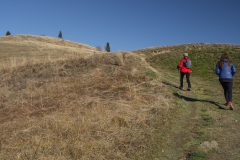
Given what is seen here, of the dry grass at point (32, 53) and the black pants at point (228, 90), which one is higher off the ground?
the dry grass at point (32, 53)

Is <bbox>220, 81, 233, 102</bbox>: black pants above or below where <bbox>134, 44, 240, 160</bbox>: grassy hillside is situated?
above

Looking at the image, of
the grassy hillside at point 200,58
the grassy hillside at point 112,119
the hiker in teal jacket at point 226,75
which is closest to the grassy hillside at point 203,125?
the grassy hillside at point 112,119

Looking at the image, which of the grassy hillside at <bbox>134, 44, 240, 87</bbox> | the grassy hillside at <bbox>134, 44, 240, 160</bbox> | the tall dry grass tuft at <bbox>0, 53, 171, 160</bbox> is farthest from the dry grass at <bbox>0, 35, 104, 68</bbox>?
the grassy hillside at <bbox>134, 44, 240, 160</bbox>

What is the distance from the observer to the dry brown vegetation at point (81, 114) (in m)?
5.71

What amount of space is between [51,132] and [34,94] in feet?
14.7

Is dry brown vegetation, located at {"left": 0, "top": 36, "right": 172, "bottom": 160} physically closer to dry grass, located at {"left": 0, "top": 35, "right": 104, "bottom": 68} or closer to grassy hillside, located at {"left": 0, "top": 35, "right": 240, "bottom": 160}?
grassy hillside, located at {"left": 0, "top": 35, "right": 240, "bottom": 160}

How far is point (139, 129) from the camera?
669 cm

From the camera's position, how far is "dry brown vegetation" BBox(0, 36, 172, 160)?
18.7ft

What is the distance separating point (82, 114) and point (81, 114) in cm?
3

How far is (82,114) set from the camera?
7.61m

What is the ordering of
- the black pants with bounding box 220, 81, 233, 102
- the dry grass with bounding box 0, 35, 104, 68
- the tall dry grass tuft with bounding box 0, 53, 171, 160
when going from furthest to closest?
the dry grass with bounding box 0, 35, 104, 68, the black pants with bounding box 220, 81, 233, 102, the tall dry grass tuft with bounding box 0, 53, 171, 160

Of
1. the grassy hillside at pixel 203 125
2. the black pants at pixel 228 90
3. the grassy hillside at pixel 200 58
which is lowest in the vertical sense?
the grassy hillside at pixel 203 125

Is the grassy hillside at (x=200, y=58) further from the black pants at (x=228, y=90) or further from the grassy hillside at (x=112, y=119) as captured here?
the black pants at (x=228, y=90)

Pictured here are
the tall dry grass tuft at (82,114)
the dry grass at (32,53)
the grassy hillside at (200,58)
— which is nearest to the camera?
the tall dry grass tuft at (82,114)
